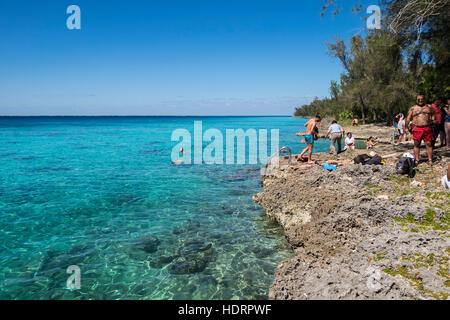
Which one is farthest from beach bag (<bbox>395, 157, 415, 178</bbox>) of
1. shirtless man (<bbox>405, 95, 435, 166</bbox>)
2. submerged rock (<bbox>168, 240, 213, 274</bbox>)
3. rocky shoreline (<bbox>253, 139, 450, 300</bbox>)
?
submerged rock (<bbox>168, 240, 213, 274</bbox>)

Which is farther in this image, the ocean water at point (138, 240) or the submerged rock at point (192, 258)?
the submerged rock at point (192, 258)

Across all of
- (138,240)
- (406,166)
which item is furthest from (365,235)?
(138,240)

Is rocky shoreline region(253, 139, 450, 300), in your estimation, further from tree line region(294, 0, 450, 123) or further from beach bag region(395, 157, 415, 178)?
tree line region(294, 0, 450, 123)

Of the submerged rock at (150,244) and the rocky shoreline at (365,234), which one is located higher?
the rocky shoreline at (365,234)

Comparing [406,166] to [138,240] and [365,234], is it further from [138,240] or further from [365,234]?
[138,240]

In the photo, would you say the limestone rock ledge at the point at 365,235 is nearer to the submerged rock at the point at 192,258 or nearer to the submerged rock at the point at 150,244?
the submerged rock at the point at 192,258

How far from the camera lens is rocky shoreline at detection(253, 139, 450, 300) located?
4199mm

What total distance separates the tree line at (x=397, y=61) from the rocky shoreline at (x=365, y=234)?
5191 millimetres

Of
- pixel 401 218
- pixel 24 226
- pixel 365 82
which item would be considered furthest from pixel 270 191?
pixel 365 82

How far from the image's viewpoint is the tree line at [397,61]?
33.3ft

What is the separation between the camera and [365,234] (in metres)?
5.69

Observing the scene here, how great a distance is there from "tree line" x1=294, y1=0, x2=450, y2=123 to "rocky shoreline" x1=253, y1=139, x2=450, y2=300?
17.0ft

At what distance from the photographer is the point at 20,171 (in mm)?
17578

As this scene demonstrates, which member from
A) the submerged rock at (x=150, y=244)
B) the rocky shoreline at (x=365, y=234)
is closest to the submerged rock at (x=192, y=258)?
the submerged rock at (x=150, y=244)
